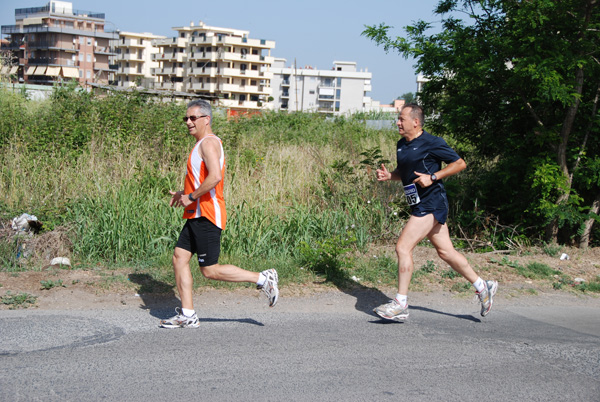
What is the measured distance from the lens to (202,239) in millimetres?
5543

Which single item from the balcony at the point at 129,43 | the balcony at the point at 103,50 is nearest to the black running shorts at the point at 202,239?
the balcony at the point at 103,50

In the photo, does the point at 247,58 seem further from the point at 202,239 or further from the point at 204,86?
the point at 202,239

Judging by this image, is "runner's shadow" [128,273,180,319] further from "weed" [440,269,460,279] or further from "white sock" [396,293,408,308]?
"weed" [440,269,460,279]

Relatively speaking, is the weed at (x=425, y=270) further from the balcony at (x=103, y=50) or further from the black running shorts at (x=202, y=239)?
the balcony at (x=103, y=50)

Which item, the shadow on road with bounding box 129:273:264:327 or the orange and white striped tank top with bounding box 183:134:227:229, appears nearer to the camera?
the orange and white striped tank top with bounding box 183:134:227:229

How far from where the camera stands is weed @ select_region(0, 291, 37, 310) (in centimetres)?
606

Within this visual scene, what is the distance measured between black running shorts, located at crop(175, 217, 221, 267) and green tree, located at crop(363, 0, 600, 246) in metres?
5.08

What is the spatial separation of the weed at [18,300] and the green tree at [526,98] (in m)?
6.60

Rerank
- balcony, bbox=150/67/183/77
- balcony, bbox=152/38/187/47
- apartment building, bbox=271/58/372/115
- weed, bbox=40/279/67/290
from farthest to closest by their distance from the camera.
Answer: apartment building, bbox=271/58/372/115 < balcony, bbox=152/38/187/47 < balcony, bbox=150/67/183/77 < weed, bbox=40/279/67/290

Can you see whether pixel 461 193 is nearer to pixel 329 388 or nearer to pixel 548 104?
pixel 548 104

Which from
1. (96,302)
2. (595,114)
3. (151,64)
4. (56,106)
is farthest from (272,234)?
(151,64)

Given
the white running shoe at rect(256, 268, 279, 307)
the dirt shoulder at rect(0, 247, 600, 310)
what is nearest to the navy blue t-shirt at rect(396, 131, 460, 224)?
the dirt shoulder at rect(0, 247, 600, 310)

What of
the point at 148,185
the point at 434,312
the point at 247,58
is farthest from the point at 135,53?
the point at 434,312

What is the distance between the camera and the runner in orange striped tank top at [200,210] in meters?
5.41
